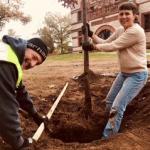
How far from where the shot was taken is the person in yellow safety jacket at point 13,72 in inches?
142

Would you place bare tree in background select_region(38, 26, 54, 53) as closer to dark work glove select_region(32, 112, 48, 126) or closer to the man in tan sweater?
the man in tan sweater

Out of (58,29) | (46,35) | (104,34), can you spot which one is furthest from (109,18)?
(58,29)

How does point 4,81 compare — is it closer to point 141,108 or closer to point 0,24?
point 141,108

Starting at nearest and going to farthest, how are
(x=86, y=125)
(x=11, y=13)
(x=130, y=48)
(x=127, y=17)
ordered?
(x=127, y=17) → (x=130, y=48) → (x=86, y=125) → (x=11, y=13)

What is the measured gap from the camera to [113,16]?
105 feet

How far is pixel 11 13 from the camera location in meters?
31.1

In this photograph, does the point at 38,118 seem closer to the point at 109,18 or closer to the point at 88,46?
the point at 88,46

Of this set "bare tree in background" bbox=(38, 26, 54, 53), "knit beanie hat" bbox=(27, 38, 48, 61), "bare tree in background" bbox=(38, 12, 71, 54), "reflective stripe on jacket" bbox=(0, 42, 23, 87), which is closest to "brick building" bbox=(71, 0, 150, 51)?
"bare tree in background" bbox=(38, 12, 71, 54)

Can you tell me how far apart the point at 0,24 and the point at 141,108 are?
27.0m

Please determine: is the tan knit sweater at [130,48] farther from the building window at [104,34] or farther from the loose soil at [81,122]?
the building window at [104,34]

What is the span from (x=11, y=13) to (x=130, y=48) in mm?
26282

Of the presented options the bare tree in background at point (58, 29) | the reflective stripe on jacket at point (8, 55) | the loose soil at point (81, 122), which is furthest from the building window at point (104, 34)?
the reflective stripe on jacket at point (8, 55)

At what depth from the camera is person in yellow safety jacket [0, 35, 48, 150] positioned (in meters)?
3.61

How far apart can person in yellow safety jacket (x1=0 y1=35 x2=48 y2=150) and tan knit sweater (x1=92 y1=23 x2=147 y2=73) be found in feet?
6.70
